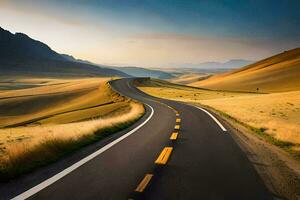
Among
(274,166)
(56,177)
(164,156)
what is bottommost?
(56,177)

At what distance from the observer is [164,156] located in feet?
27.3

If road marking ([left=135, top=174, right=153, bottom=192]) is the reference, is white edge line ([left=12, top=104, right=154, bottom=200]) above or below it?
below

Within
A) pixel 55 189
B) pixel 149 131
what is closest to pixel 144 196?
pixel 55 189

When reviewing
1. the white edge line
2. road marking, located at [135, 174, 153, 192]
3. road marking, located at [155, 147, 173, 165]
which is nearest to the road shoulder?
road marking, located at [155, 147, 173, 165]

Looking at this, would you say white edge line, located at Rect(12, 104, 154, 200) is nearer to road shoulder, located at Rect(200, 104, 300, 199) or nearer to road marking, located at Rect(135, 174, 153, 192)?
road marking, located at Rect(135, 174, 153, 192)

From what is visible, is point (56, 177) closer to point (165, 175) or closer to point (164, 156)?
point (165, 175)

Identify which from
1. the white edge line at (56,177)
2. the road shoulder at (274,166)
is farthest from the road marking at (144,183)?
the road shoulder at (274,166)

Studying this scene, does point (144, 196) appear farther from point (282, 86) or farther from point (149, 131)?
point (282, 86)

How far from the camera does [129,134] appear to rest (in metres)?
12.4

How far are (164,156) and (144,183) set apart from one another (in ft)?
8.23

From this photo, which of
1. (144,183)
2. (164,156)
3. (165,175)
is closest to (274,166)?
(164,156)

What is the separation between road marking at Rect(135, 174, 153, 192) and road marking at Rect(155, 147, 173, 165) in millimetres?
1242

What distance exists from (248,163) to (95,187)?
443cm

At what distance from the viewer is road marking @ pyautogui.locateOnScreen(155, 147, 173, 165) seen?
7.64 meters
